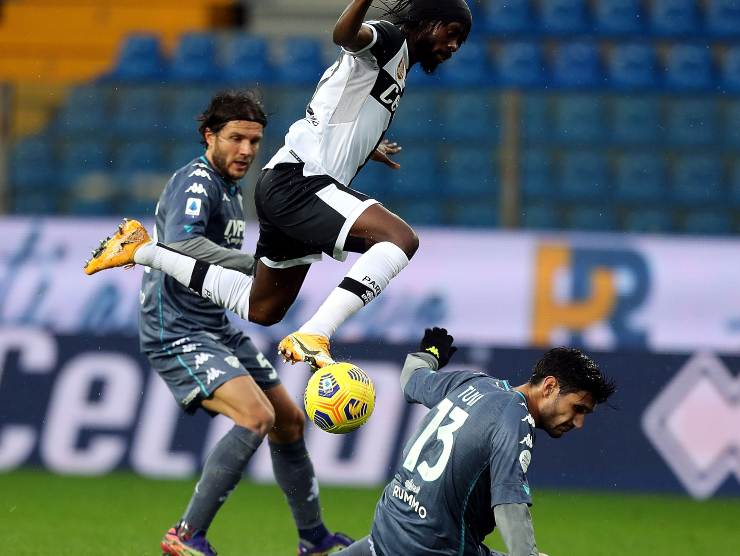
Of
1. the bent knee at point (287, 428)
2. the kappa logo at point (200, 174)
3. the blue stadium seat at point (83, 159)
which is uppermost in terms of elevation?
the kappa logo at point (200, 174)

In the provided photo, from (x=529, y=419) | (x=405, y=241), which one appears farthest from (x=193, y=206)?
(x=529, y=419)

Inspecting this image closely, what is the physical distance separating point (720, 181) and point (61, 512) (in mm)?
5869

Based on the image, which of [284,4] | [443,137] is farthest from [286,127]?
[284,4]

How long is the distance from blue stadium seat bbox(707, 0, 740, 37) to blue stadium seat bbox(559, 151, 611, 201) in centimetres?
328

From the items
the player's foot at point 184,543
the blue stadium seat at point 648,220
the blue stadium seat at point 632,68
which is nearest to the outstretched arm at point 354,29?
the player's foot at point 184,543

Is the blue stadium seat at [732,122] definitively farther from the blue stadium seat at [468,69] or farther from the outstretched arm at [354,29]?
the outstretched arm at [354,29]

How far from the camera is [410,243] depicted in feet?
17.8

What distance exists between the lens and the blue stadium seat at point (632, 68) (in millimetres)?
12688

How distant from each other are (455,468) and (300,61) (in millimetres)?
9007

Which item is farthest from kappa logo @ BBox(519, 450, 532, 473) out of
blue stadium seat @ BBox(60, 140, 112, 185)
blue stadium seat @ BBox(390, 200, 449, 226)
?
blue stadium seat @ BBox(60, 140, 112, 185)

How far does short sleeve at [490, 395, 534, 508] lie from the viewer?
177 inches

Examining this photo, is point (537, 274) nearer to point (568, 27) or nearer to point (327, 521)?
point (327, 521)

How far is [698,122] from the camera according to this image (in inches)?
428

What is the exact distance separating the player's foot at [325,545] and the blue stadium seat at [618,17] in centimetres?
838
